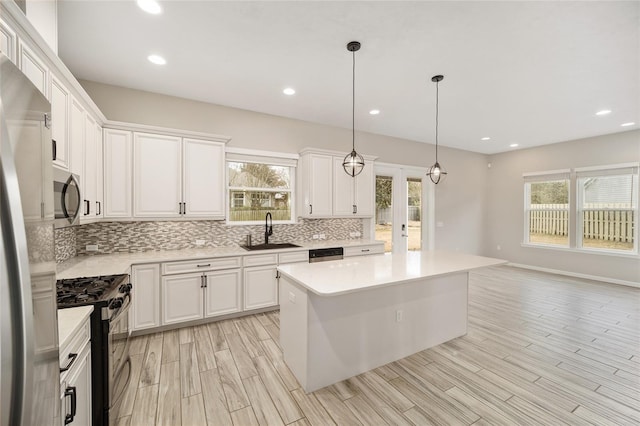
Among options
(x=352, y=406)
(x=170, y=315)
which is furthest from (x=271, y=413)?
(x=170, y=315)

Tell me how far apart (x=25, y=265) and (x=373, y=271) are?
2278 mm

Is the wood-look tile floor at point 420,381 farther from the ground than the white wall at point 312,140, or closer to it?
closer to it

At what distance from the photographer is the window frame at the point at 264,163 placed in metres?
4.11

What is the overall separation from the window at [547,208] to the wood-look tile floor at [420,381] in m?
3.24

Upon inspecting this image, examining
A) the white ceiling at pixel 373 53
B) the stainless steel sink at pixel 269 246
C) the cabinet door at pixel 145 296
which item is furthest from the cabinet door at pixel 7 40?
the stainless steel sink at pixel 269 246

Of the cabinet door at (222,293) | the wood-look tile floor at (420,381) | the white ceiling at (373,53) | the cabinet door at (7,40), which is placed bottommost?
the wood-look tile floor at (420,381)

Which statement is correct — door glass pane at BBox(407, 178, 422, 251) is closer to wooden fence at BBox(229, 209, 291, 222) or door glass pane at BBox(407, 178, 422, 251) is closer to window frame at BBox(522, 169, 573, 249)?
window frame at BBox(522, 169, 573, 249)

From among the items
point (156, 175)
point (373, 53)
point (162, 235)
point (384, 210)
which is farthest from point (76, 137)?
point (384, 210)

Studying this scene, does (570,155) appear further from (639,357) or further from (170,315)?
(170,315)

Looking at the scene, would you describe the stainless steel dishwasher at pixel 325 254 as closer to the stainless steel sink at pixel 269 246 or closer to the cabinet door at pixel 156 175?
the stainless steel sink at pixel 269 246

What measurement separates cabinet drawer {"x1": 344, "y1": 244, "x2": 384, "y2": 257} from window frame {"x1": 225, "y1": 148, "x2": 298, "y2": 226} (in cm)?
105

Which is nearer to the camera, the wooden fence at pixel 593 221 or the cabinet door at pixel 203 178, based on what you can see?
the cabinet door at pixel 203 178

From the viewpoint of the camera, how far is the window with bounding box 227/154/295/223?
419 cm

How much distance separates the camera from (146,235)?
3.53 metres
